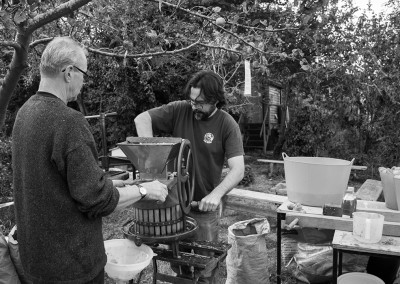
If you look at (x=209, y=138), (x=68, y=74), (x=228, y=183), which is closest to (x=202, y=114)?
(x=209, y=138)

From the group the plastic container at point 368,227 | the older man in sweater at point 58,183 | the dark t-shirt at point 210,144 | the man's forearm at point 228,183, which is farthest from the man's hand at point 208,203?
the plastic container at point 368,227

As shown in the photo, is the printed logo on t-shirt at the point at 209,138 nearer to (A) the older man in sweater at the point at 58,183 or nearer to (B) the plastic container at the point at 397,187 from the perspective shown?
(A) the older man in sweater at the point at 58,183

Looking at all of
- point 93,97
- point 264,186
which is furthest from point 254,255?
point 93,97

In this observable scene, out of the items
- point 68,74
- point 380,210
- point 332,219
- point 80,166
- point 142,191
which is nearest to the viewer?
point 80,166

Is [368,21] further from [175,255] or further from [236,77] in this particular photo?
[175,255]

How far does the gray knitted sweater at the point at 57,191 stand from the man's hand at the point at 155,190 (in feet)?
0.53

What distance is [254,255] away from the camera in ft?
9.53

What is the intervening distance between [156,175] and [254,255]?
1.56 meters

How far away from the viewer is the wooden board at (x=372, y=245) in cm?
201

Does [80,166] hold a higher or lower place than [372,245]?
higher

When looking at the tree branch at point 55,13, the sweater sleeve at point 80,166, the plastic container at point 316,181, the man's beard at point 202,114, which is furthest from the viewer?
the man's beard at point 202,114

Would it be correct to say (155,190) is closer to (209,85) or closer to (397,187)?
(209,85)

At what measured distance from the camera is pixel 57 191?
1.35m

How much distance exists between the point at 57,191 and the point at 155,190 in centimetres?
41
